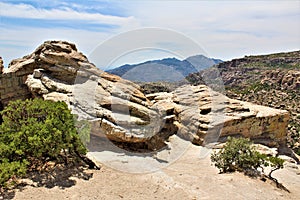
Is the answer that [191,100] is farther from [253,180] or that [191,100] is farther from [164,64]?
[253,180]

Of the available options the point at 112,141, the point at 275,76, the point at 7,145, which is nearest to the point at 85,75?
the point at 112,141

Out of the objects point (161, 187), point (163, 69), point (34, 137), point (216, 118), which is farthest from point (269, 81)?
point (34, 137)

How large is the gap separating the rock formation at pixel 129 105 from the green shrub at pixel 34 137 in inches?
196

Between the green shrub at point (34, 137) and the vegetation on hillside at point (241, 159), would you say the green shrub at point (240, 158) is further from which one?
the green shrub at point (34, 137)

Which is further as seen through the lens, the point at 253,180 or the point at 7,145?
the point at 253,180

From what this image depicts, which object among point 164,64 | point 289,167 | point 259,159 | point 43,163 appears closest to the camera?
point 43,163

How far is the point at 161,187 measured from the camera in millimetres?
18969

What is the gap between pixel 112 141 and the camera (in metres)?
26.2

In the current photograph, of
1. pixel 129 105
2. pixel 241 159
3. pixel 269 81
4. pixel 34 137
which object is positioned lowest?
pixel 269 81

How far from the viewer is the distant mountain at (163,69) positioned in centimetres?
2868

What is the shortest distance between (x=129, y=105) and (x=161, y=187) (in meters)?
→ 10.1

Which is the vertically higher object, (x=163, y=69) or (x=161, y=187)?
(x=163, y=69)

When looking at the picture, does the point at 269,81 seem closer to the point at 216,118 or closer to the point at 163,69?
the point at 216,118

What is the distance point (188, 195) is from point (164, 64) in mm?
16381
